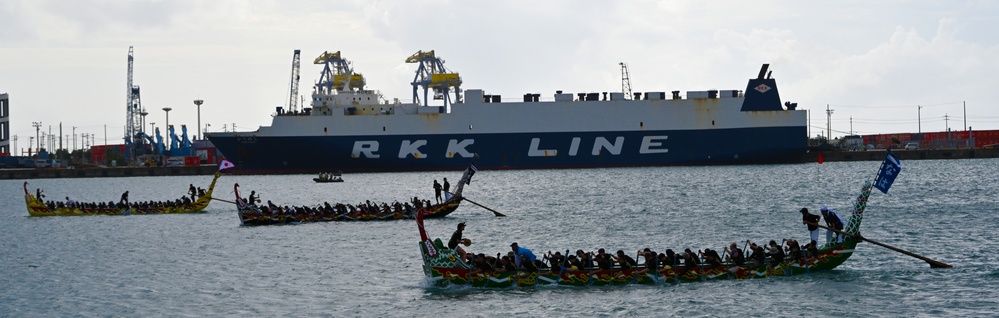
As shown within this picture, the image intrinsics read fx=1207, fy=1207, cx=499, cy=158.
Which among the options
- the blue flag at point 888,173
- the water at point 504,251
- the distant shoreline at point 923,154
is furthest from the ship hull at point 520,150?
the blue flag at point 888,173

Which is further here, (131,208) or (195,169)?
(195,169)

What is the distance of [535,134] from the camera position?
108938 millimetres

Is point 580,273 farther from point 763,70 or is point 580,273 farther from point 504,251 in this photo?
point 763,70

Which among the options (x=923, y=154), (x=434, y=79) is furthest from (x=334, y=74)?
(x=923, y=154)

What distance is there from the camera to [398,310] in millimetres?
27766

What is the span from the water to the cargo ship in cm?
3280

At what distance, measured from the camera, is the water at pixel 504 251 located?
27828 mm

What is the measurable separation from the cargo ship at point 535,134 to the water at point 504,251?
32797 millimetres

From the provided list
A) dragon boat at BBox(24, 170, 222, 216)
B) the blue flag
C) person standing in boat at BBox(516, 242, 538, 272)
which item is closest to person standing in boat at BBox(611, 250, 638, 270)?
person standing in boat at BBox(516, 242, 538, 272)

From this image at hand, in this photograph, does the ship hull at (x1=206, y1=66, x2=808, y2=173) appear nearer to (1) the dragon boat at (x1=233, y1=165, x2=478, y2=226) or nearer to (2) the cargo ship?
(2) the cargo ship

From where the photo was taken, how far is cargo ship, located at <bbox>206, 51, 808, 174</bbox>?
10806 centimetres

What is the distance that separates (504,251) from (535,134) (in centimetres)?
6977

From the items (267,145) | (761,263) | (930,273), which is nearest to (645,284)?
(761,263)

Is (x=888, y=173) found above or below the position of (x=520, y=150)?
below
